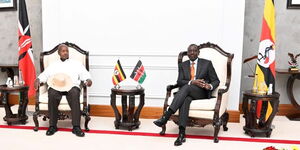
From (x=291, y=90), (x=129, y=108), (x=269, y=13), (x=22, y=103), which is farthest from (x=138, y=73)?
(x=291, y=90)

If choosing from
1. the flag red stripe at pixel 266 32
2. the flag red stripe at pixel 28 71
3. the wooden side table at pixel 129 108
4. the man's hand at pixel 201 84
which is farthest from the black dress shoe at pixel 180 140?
the flag red stripe at pixel 28 71

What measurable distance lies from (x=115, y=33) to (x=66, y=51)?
39.0 inches

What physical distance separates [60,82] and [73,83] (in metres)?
0.18

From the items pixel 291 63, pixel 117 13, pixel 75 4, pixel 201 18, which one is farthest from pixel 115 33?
pixel 291 63

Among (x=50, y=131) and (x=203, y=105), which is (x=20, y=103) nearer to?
(x=50, y=131)

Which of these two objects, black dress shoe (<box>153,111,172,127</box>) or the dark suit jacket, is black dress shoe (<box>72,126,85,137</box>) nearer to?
black dress shoe (<box>153,111,172,127</box>)

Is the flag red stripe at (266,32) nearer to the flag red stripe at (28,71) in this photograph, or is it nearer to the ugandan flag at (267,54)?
the ugandan flag at (267,54)

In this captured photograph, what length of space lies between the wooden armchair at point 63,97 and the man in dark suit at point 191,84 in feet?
3.70

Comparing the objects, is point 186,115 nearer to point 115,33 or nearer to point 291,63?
point 115,33

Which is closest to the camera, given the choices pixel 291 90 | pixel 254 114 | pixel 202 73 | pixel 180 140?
pixel 180 140

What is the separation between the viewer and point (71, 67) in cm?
470

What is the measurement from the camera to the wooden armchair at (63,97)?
4496 mm

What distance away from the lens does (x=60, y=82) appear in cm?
446

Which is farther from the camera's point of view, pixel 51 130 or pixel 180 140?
pixel 51 130
